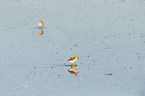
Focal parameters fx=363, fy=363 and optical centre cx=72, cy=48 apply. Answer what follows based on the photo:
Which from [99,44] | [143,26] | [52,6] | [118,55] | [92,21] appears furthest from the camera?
[52,6]

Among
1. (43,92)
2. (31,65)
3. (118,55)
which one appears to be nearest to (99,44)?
(118,55)

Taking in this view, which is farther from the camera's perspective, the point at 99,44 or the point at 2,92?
the point at 99,44

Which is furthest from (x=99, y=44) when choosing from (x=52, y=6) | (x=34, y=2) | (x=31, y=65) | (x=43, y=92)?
(x=34, y=2)

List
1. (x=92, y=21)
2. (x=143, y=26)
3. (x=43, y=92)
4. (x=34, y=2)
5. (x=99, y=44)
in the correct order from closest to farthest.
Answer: (x=43, y=92) → (x=99, y=44) → (x=143, y=26) → (x=92, y=21) → (x=34, y=2)

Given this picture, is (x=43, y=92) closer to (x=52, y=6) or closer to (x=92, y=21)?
(x=92, y=21)

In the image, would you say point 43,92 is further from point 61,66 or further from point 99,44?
point 99,44

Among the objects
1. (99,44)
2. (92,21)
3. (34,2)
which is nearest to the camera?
(99,44)
